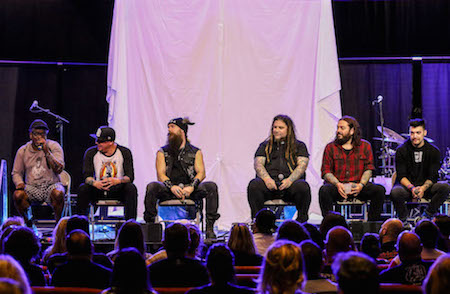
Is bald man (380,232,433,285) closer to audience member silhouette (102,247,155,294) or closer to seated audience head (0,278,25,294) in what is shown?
audience member silhouette (102,247,155,294)

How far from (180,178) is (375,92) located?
154 inches

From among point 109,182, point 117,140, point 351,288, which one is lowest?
point 351,288

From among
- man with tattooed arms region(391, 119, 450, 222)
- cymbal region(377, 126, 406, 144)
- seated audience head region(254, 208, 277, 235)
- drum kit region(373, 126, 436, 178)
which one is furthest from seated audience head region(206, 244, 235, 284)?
cymbal region(377, 126, 406, 144)

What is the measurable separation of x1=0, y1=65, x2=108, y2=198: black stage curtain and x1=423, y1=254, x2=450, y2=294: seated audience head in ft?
24.6

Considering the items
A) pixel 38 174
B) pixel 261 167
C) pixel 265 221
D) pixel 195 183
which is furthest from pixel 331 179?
pixel 38 174

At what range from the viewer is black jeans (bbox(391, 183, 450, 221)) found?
268 inches

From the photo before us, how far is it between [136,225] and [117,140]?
436 centimetres

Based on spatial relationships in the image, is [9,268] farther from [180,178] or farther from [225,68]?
[225,68]

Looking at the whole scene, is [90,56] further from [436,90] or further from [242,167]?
[436,90]

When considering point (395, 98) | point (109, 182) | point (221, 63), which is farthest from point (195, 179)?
point (395, 98)

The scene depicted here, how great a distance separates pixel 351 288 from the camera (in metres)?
2.59

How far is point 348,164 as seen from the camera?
→ 7.10 meters

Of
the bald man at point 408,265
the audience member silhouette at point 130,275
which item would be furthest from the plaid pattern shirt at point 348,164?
the audience member silhouette at point 130,275

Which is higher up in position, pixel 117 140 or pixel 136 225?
pixel 117 140
